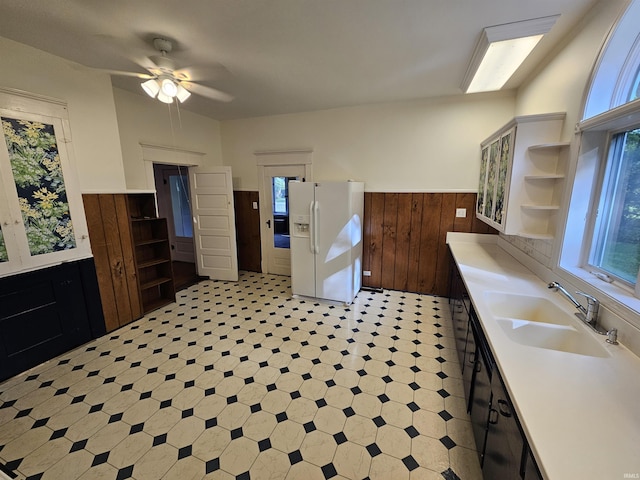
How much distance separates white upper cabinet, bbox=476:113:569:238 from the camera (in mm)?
2035

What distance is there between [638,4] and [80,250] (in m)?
4.57

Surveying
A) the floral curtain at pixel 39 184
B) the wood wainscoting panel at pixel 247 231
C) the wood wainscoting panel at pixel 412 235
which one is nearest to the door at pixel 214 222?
the wood wainscoting panel at pixel 247 231

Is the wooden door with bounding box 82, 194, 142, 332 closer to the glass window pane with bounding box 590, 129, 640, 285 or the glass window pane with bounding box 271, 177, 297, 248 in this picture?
the glass window pane with bounding box 271, 177, 297, 248

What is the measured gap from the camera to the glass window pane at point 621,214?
1.51 meters

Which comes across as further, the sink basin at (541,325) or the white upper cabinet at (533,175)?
the white upper cabinet at (533,175)

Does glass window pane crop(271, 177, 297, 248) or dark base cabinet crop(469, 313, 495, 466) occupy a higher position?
glass window pane crop(271, 177, 297, 248)

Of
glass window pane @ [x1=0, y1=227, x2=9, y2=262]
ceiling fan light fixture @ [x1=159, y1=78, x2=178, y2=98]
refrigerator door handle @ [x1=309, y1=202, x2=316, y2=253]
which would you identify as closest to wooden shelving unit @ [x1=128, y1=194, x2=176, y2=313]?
glass window pane @ [x1=0, y1=227, x2=9, y2=262]

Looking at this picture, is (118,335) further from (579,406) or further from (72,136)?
(579,406)

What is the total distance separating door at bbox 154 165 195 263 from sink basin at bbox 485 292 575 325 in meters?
5.09

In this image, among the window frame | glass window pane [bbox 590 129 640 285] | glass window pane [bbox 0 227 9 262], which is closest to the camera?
glass window pane [bbox 590 129 640 285]

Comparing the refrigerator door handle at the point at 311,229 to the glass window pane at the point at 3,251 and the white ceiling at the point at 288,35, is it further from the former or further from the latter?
the glass window pane at the point at 3,251

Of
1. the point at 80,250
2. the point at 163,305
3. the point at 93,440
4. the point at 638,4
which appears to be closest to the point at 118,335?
the point at 163,305

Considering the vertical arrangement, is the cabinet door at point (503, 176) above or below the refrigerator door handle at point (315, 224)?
above

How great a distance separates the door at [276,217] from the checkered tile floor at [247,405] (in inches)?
70.8
